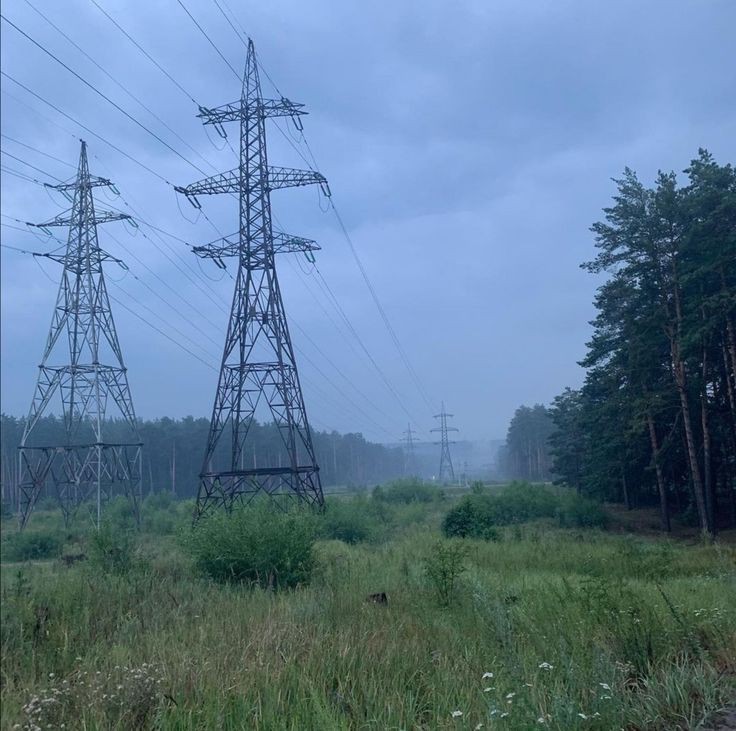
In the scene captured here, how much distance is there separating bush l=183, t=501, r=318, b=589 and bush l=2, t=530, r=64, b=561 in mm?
8328

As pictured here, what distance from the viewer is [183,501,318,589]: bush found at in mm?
16781

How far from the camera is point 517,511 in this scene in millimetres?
47125

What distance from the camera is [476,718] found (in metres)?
6.99

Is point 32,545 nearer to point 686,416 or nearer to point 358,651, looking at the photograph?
point 358,651

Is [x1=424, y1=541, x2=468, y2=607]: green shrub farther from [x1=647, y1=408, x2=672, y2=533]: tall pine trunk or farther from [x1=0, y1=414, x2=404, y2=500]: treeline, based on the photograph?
[x1=647, y1=408, x2=672, y2=533]: tall pine trunk

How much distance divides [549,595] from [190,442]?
57.7 meters

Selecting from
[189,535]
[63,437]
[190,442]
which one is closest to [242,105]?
[63,437]

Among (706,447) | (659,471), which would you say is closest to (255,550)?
(706,447)

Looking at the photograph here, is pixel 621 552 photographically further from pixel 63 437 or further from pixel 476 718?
pixel 63 437

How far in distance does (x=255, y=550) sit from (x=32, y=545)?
1237 cm

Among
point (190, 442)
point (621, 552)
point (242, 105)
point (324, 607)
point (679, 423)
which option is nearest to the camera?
point (324, 607)

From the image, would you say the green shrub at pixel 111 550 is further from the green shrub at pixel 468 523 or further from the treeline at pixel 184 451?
the green shrub at pixel 468 523

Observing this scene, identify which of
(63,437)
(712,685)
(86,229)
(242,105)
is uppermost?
(242,105)

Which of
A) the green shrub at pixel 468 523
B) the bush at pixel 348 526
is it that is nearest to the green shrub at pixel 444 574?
the bush at pixel 348 526
